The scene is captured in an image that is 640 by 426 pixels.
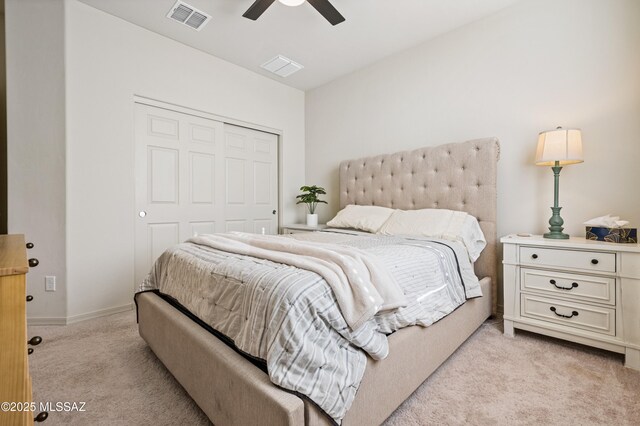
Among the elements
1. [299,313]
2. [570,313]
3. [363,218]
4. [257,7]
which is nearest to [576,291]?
[570,313]

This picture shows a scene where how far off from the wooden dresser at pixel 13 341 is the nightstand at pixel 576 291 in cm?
257

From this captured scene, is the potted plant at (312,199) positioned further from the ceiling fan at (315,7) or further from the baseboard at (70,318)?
the baseboard at (70,318)

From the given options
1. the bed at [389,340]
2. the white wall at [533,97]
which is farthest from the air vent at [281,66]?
the bed at [389,340]

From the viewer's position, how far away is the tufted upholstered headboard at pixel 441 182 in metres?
2.45

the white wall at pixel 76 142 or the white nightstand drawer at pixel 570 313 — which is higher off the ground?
the white wall at pixel 76 142

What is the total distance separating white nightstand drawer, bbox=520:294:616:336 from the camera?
70.4 inches

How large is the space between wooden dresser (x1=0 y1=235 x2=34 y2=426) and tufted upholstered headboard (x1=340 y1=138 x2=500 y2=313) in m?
2.76

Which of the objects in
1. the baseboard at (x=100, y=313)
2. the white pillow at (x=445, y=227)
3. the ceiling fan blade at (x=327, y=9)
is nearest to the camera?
the ceiling fan blade at (x=327, y=9)

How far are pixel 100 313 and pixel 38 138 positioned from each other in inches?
62.0

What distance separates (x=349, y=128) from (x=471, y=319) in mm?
2620

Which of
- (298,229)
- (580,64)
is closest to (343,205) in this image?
(298,229)

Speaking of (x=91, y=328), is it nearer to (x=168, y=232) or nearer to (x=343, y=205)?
(x=168, y=232)

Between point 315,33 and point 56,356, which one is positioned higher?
point 315,33

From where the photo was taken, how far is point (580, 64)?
2199 millimetres
